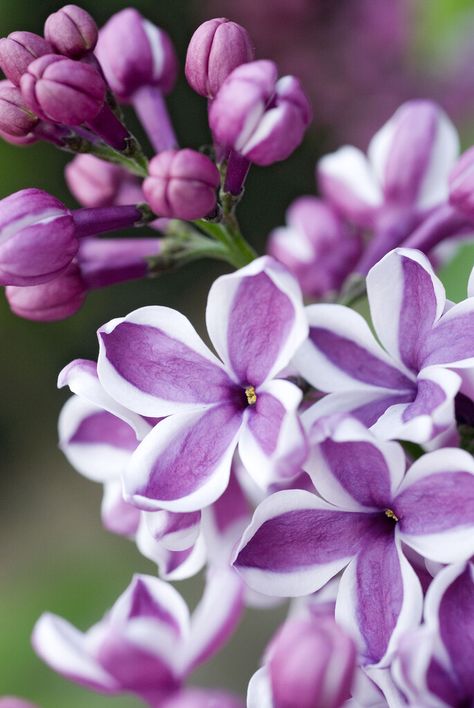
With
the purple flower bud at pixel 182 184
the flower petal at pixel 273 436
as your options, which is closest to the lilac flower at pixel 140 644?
the flower petal at pixel 273 436

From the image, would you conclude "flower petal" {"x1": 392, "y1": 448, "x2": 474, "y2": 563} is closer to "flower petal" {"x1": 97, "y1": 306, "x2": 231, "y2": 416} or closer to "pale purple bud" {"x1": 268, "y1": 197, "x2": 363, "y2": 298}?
"flower petal" {"x1": 97, "y1": 306, "x2": 231, "y2": 416}

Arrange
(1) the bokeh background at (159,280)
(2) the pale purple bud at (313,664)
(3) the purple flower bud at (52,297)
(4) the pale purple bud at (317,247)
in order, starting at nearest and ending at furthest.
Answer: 1. (2) the pale purple bud at (313,664)
2. (3) the purple flower bud at (52,297)
3. (4) the pale purple bud at (317,247)
4. (1) the bokeh background at (159,280)

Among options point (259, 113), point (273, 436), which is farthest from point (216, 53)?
point (273, 436)

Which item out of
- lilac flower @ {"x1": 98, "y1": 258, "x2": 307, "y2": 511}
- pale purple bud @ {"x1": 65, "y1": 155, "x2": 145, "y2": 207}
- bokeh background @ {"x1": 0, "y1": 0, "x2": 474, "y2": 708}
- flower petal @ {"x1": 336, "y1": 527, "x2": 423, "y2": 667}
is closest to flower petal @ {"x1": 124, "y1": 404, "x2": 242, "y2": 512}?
lilac flower @ {"x1": 98, "y1": 258, "x2": 307, "y2": 511}

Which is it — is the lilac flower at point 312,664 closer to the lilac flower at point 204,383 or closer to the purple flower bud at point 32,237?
the lilac flower at point 204,383

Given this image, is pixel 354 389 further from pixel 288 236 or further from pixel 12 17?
pixel 12 17
